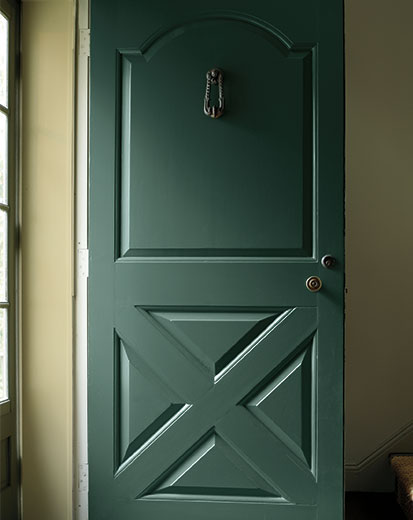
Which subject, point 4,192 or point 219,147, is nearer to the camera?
point 219,147

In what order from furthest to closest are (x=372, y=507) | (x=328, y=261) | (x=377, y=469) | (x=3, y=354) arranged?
(x=377, y=469) < (x=372, y=507) < (x=3, y=354) < (x=328, y=261)

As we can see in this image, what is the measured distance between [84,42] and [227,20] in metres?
0.63

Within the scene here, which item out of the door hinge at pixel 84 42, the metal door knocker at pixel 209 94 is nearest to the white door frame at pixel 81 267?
the door hinge at pixel 84 42

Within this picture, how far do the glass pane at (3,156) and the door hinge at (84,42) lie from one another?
0.41m

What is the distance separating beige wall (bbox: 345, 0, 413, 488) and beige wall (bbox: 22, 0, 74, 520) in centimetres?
138

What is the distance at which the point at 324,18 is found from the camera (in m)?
2.24

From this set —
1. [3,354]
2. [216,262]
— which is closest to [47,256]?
[3,354]

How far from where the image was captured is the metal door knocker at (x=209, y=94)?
88.5 inches

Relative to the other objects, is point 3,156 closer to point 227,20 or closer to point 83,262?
point 83,262

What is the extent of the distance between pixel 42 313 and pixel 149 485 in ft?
2.60

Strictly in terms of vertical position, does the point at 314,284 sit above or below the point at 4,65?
below

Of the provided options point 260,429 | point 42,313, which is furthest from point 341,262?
point 42,313

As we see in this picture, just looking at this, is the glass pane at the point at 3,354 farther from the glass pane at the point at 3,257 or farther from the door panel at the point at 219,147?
the door panel at the point at 219,147

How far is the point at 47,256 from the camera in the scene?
254 cm
